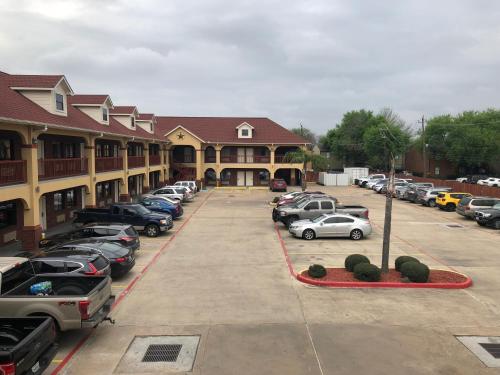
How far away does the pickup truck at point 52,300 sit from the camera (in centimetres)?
966

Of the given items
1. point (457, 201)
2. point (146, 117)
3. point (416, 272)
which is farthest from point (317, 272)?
point (146, 117)

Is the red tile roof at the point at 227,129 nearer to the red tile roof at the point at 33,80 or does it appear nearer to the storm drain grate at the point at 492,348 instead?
the red tile roof at the point at 33,80

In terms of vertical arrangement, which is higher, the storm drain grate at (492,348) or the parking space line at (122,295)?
the storm drain grate at (492,348)

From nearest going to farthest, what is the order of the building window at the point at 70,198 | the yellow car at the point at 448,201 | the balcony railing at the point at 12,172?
1. the balcony railing at the point at 12,172
2. the building window at the point at 70,198
3. the yellow car at the point at 448,201

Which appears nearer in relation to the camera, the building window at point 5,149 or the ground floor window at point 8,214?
the building window at point 5,149

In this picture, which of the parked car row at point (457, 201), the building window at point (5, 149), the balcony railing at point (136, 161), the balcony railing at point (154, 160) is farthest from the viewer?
the balcony railing at point (154, 160)

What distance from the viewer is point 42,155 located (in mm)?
25297

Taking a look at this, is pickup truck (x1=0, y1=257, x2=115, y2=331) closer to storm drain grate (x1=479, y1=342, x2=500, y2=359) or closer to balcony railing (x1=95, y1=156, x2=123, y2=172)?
storm drain grate (x1=479, y1=342, x2=500, y2=359)

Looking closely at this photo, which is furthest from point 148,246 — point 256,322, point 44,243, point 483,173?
point 483,173

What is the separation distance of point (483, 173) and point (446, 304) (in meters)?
64.5

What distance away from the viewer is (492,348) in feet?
32.3

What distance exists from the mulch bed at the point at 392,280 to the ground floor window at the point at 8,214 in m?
15.5

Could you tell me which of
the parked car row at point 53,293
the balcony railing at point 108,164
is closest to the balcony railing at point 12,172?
the parked car row at point 53,293

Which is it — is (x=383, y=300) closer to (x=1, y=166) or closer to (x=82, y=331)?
(x=82, y=331)
